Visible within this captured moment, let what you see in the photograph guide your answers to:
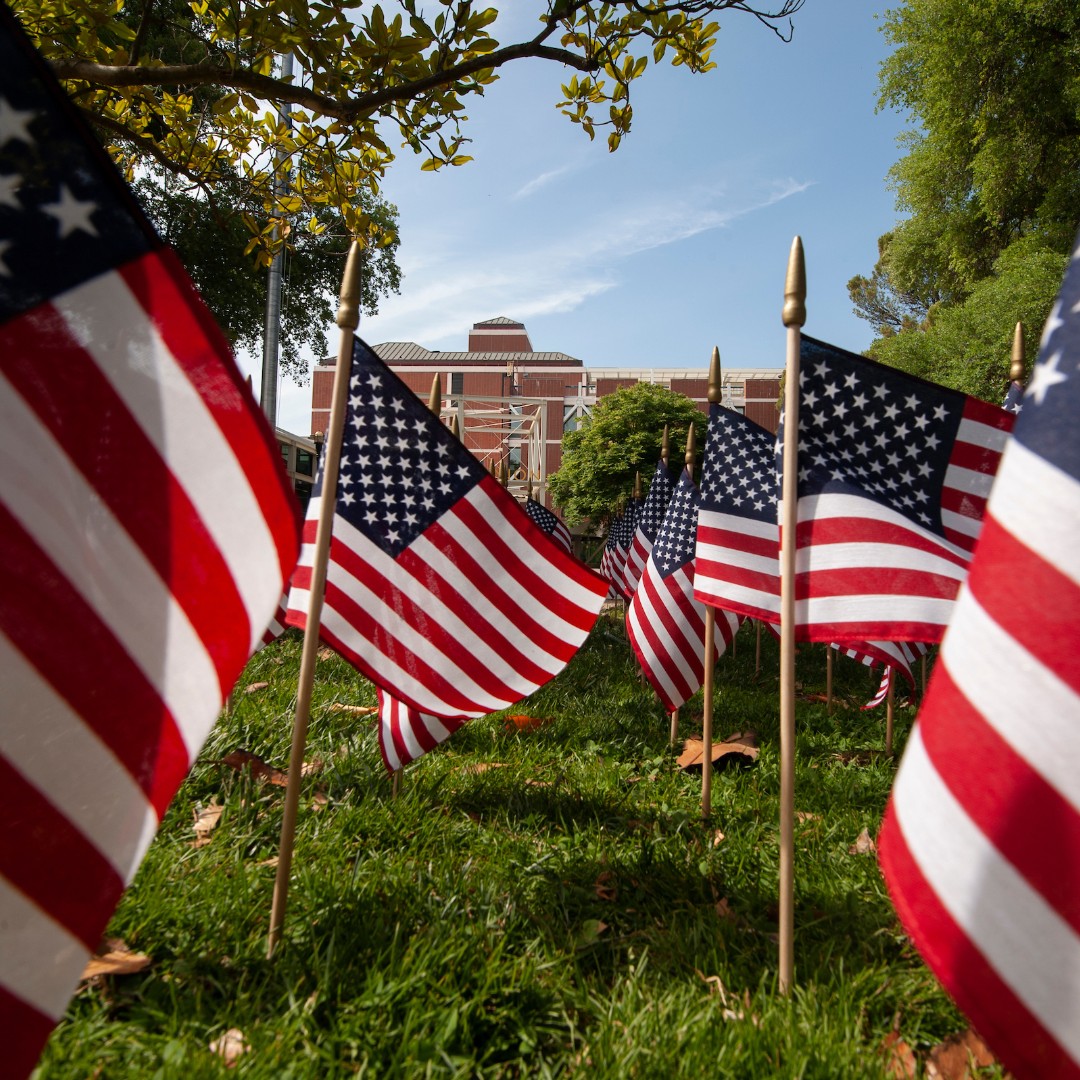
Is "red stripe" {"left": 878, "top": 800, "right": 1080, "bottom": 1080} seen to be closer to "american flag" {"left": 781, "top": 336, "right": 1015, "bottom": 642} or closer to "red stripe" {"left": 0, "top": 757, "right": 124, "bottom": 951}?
"american flag" {"left": 781, "top": 336, "right": 1015, "bottom": 642}

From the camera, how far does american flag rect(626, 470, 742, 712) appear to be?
5391 millimetres

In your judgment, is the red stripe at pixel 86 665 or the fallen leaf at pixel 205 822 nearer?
the red stripe at pixel 86 665

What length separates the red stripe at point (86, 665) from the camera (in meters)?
1.56

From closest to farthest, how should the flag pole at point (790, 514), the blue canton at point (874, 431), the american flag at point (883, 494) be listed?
the flag pole at point (790, 514) → the american flag at point (883, 494) → the blue canton at point (874, 431)

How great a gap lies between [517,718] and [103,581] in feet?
15.1

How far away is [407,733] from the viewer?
3861 millimetres

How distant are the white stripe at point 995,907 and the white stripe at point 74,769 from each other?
1.57 m

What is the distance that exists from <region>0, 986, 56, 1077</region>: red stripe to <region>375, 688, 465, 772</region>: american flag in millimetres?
2369

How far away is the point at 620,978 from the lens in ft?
8.57

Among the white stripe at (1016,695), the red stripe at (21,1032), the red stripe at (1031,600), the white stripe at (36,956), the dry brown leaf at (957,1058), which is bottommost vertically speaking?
the dry brown leaf at (957,1058)

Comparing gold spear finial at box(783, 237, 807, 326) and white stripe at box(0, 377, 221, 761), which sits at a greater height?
gold spear finial at box(783, 237, 807, 326)

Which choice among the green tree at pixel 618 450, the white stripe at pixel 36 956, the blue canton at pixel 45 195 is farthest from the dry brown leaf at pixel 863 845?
the green tree at pixel 618 450

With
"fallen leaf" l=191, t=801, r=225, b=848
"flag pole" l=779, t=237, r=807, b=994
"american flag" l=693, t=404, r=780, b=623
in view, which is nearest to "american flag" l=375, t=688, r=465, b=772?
"fallen leaf" l=191, t=801, r=225, b=848

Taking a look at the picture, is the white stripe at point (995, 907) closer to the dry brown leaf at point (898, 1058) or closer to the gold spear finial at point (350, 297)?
the dry brown leaf at point (898, 1058)
